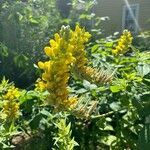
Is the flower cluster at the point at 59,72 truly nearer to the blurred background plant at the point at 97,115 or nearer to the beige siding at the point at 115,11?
the blurred background plant at the point at 97,115

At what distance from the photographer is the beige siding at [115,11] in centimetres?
1658

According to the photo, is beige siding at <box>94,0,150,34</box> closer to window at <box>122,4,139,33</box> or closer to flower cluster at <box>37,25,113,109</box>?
window at <box>122,4,139,33</box>

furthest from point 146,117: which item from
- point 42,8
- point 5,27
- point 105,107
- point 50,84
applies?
point 42,8

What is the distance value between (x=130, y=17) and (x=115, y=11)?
2.25 feet

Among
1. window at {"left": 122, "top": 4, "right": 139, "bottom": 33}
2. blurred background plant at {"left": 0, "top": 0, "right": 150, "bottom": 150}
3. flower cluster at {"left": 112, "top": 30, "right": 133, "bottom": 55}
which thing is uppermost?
flower cluster at {"left": 112, "top": 30, "right": 133, "bottom": 55}

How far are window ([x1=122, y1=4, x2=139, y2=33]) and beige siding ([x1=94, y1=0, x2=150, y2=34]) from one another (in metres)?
0.15

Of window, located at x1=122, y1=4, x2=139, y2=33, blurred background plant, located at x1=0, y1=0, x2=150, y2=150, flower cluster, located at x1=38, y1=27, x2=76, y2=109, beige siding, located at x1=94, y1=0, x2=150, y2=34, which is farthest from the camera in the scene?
window, located at x1=122, y1=4, x2=139, y2=33

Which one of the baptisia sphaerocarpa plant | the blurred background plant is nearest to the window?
the blurred background plant

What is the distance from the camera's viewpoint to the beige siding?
54.4 ft

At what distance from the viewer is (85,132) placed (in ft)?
8.50

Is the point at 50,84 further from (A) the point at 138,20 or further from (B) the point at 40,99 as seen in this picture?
(A) the point at 138,20

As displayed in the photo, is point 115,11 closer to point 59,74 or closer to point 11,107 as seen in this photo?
point 11,107

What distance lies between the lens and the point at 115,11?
17.3 meters

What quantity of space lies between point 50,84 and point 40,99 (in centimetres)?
30
